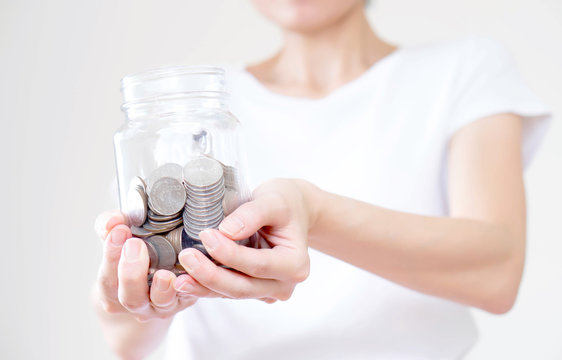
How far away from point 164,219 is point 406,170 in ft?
2.42

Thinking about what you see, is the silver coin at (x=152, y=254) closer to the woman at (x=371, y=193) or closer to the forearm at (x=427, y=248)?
the woman at (x=371, y=193)

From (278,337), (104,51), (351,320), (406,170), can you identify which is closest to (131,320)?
(278,337)

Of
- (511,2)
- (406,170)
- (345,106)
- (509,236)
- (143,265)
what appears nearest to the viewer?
(143,265)

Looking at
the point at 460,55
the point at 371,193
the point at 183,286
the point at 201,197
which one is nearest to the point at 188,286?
the point at 183,286

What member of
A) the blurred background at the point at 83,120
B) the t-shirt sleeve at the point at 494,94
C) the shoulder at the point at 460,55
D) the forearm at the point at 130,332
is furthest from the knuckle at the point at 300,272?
the blurred background at the point at 83,120

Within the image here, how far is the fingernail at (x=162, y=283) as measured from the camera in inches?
31.8

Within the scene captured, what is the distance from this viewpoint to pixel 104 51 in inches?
96.9

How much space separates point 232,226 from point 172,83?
237 mm

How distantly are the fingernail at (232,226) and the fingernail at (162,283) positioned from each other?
9 centimetres

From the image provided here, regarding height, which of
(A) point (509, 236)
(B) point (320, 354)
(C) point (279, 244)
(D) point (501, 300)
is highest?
(C) point (279, 244)

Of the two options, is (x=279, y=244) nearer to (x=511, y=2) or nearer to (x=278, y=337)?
(x=278, y=337)

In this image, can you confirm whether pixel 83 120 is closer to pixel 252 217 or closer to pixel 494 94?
pixel 494 94

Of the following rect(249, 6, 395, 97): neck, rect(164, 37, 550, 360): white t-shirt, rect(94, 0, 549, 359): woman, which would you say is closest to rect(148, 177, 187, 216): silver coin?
rect(94, 0, 549, 359): woman

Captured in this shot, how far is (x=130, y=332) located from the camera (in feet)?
4.25
